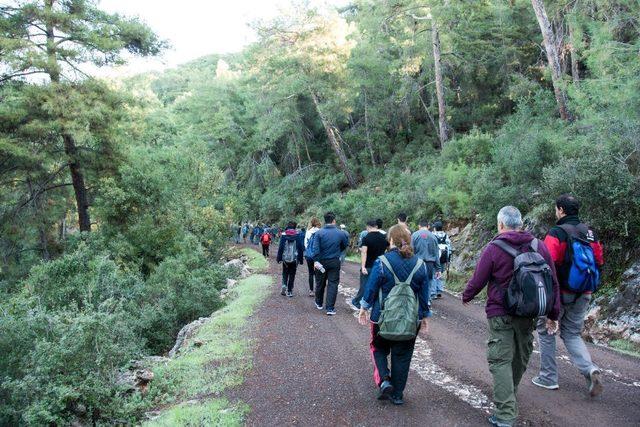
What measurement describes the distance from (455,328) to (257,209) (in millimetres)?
33432

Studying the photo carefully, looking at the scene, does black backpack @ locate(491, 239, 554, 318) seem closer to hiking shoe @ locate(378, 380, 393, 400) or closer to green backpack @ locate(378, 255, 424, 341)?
green backpack @ locate(378, 255, 424, 341)

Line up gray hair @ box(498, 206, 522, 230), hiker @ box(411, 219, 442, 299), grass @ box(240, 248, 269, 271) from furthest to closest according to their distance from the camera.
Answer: grass @ box(240, 248, 269, 271)
hiker @ box(411, 219, 442, 299)
gray hair @ box(498, 206, 522, 230)

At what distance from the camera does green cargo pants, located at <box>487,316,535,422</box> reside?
A: 402cm

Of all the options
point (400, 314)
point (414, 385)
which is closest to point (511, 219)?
point (400, 314)

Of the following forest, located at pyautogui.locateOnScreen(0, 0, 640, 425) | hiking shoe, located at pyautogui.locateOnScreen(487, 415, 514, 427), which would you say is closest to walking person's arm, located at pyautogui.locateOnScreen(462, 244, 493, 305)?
hiking shoe, located at pyautogui.locateOnScreen(487, 415, 514, 427)

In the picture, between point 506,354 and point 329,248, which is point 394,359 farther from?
point 329,248

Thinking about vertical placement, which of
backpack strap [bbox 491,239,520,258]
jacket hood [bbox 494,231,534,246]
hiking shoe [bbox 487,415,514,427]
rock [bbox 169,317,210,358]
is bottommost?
rock [bbox 169,317,210,358]

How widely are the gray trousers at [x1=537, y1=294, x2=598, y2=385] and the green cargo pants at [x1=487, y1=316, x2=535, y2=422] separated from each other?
2.90 ft

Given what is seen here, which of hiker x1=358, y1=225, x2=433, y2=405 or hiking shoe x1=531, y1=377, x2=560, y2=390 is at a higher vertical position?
hiker x1=358, y1=225, x2=433, y2=405

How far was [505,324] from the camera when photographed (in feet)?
13.4

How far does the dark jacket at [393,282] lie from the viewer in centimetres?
449

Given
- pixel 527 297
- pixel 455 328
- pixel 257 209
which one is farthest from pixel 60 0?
pixel 257 209

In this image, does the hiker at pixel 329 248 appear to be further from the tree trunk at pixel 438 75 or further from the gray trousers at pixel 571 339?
the tree trunk at pixel 438 75

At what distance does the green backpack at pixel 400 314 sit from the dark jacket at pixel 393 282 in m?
0.07
